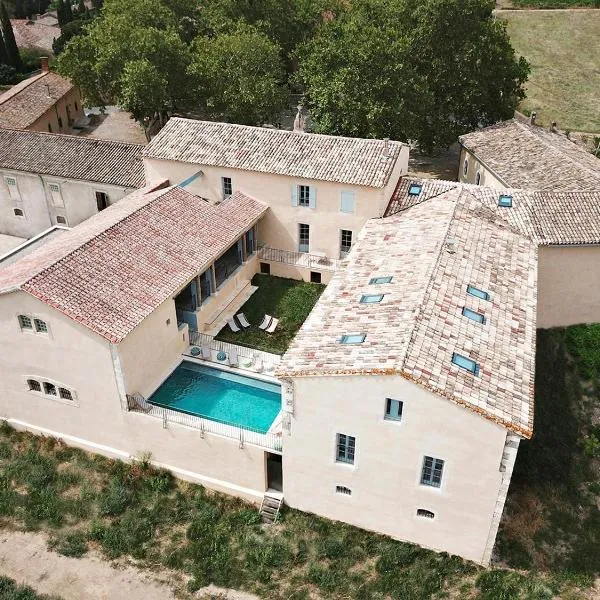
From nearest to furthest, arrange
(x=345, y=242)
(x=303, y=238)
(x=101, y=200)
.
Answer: (x=345, y=242), (x=303, y=238), (x=101, y=200)

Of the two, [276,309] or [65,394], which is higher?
[65,394]

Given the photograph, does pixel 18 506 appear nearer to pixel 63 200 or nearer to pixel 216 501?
pixel 216 501

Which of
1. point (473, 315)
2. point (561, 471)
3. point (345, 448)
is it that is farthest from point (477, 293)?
point (561, 471)

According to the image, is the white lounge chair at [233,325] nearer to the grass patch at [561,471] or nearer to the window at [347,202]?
the window at [347,202]

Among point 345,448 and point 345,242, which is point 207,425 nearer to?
point 345,448

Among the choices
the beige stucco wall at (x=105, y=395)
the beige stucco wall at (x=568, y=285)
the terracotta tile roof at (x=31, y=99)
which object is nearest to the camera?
the beige stucco wall at (x=105, y=395)

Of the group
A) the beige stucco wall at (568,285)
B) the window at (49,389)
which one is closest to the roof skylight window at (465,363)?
the beige stucco wall at (568,285)
